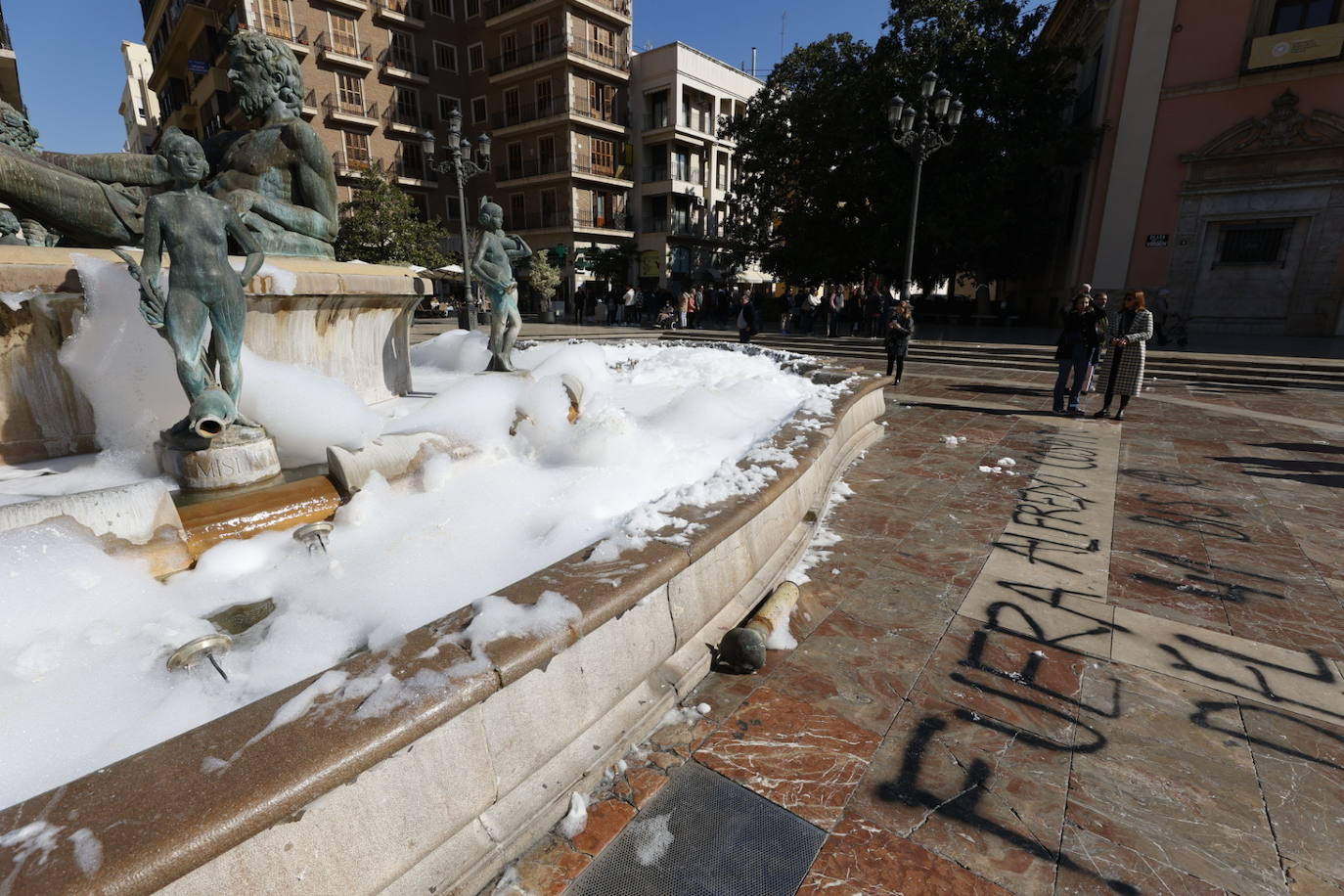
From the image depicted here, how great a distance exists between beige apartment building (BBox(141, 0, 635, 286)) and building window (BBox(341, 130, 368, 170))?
0.06m

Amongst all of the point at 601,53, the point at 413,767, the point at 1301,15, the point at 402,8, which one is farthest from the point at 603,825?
the point at 402,8

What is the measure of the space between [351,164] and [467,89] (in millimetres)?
8883

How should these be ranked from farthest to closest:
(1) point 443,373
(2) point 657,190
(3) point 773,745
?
(2) point 657,190 < (1) point 443,373 < (3) point 773,745

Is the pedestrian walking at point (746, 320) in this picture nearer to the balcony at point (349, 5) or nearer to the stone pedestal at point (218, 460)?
the stone pedestal at point (218, 460)

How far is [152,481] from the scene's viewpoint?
2.81m

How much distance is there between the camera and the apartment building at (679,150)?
3047 cm

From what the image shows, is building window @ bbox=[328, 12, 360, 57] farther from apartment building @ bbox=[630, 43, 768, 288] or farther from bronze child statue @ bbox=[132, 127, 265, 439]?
bronze child statue @ bbox=[132, 127, 265, 439]

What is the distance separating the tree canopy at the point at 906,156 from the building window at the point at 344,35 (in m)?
20.4

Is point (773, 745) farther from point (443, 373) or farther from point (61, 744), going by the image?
point (443, 373)

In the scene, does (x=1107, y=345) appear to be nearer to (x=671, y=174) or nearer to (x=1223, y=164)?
(x=1223, y=164)

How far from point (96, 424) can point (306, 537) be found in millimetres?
1681

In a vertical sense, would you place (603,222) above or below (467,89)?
below

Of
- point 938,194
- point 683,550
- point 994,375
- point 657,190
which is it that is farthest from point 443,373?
point 657,190

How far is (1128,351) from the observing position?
7.48 m
